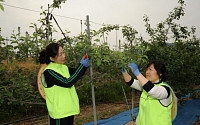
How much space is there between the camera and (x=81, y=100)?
637 centimetres

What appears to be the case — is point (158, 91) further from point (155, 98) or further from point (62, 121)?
point (62, 121)

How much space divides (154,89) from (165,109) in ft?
0.99

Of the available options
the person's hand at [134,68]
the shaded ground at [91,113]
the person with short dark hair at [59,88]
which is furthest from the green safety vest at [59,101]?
the shaded ground at [91,113]

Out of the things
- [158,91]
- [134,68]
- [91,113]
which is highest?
[134,68]

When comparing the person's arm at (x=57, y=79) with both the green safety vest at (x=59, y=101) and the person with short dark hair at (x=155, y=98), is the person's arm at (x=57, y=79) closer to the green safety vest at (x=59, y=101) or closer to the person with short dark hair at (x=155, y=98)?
the green safety vest at (x=59, y=101)

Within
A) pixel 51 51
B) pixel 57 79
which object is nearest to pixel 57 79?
pixel 57 79

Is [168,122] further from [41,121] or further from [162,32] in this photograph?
[162,32]

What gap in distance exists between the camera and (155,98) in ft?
5.65

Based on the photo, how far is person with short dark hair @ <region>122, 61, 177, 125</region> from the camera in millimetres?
1583

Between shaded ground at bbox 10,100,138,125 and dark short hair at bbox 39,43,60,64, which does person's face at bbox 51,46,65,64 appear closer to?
dark short hair at bbox 39,43,60,64

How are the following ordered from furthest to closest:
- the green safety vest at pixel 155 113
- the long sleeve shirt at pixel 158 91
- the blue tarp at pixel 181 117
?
1. the blue tarp at pixel 181 117
2. the green safety vest at pixel 155 113
3. the long sleeve shirt at pixel 158 91

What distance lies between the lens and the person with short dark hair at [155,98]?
1.58 meters

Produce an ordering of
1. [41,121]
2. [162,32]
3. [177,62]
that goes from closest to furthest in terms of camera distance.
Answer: [177,62] → [41,121] → [162,32]

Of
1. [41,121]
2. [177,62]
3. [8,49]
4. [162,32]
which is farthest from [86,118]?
[162,32]
